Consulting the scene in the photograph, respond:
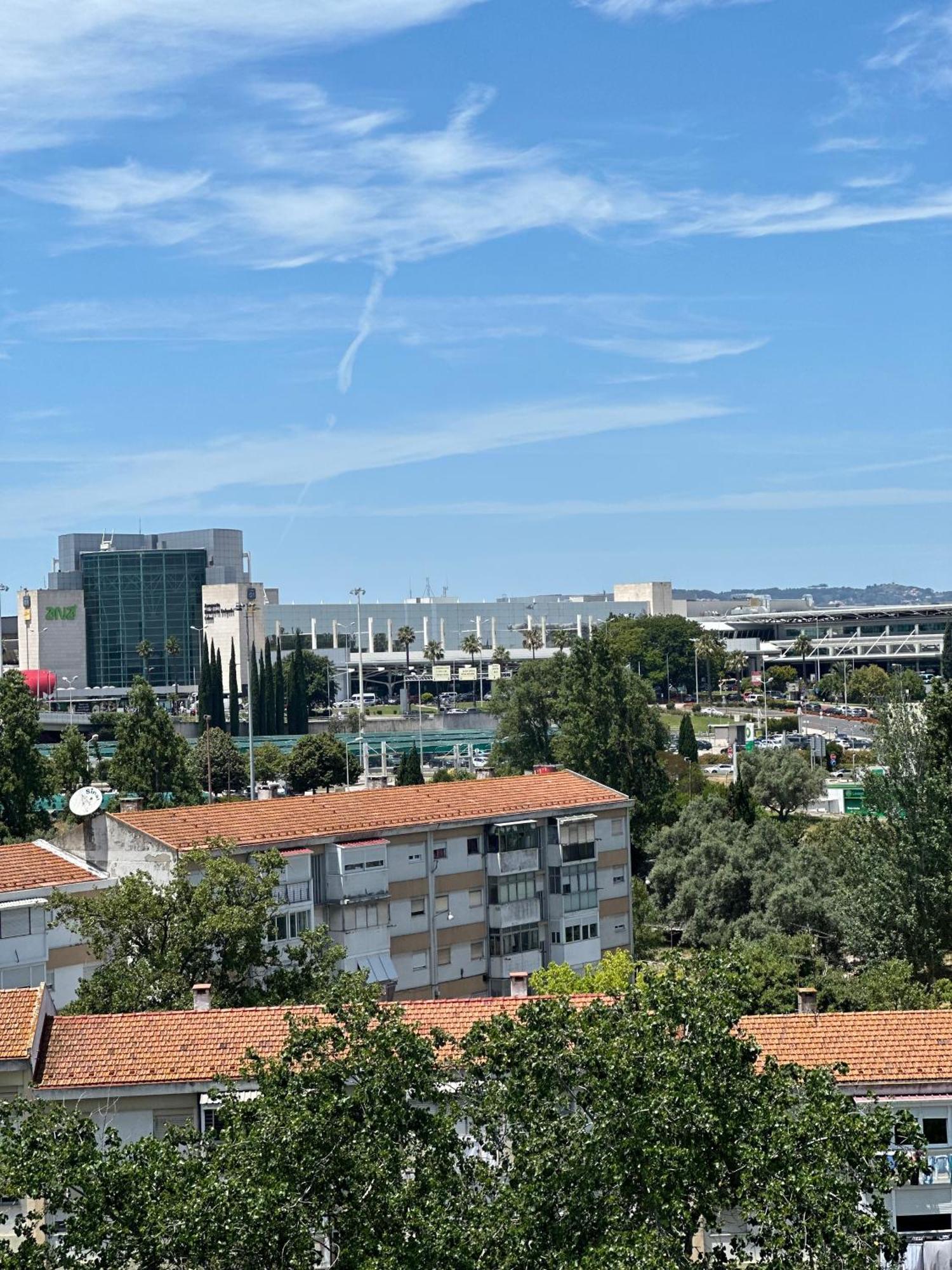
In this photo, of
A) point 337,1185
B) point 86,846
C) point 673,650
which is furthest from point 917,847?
point 673,650

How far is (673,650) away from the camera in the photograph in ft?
631

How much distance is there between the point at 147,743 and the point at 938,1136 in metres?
58.1

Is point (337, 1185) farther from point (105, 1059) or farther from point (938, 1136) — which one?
point (938, 1136)

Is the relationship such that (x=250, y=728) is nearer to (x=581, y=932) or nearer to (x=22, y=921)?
(x=581, y=932)

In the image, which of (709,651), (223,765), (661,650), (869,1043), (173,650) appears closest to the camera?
(869,1043)

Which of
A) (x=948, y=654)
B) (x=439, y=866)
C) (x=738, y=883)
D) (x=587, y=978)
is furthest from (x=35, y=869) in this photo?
(x=948, y=654)

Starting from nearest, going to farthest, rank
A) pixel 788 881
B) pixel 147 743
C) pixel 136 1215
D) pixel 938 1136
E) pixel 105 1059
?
pixel 136 1215, pixel 938 1136, pixel 105 1059, pixel 788 881, pixel 147 743

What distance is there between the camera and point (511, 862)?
180ft

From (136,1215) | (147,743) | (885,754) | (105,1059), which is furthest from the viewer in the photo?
(147,743)

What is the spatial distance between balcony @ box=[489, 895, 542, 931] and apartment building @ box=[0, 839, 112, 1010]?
49.0ft

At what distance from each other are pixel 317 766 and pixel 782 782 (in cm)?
3131

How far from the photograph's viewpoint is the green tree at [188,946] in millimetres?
34969

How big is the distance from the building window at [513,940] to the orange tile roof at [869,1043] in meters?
27.1

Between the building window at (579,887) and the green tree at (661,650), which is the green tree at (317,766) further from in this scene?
the green tree at (661,650)
